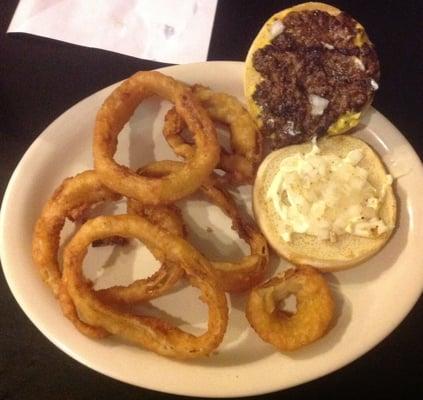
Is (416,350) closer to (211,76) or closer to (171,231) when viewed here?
(171,231)

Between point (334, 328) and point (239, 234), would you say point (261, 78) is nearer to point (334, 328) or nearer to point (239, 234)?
point (239, 234)

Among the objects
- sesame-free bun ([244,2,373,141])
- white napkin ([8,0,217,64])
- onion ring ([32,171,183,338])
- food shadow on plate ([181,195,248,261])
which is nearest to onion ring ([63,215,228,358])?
onion ring ([32,171,183,338])

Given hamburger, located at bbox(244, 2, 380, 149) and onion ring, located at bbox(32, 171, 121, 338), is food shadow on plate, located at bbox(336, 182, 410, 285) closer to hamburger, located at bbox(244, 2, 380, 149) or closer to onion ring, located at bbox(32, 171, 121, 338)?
hamburger, located at bbox(244, 2, 380, 149)

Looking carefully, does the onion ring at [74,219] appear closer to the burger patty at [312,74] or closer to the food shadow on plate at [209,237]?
the food shadow on plate at [209,237]

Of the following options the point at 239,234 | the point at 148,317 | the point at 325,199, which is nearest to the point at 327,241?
the point at 325,199

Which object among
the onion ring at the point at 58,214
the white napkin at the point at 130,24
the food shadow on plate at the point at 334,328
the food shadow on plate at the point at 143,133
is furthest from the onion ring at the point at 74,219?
the white napkin at the point at 130,24

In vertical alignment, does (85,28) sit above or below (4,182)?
above

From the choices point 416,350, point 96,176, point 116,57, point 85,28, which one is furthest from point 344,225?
point 85,28
